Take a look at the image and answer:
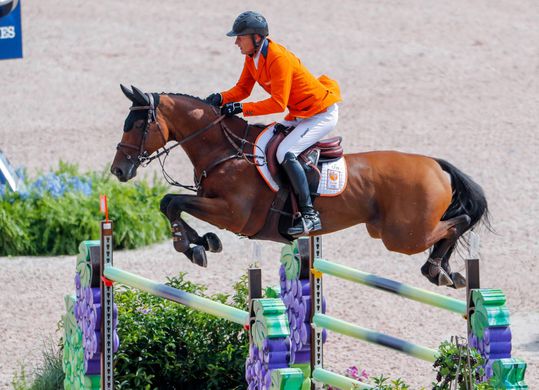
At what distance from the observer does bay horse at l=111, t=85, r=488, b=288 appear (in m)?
7.83

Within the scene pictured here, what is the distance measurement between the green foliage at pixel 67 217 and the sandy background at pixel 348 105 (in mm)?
216

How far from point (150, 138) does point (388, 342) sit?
214 cm

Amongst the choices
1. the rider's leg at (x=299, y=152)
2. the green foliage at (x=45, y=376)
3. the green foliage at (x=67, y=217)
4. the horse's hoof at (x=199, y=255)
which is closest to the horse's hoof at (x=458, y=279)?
the rider's leg at (x=299, y=152)

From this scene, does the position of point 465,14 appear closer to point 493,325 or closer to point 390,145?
point 390,145

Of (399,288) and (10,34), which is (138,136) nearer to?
Answer: (399,288)

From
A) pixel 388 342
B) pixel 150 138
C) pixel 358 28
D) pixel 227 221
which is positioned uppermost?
pixel 358 28

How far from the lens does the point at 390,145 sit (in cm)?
1466

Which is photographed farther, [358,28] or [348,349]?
[358,28]

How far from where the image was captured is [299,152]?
314 inches

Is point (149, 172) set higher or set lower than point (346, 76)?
lower

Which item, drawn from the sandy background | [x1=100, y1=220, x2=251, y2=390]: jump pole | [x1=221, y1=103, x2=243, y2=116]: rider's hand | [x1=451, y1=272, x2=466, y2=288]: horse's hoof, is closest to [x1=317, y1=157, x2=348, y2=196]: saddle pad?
[x1=221, y1=103, x2=243, y2=116]: rider's hand

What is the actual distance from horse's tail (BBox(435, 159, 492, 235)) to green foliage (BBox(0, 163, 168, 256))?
4328 mm

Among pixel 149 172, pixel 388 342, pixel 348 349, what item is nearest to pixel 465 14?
pixel 149 172

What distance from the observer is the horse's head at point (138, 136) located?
7.82 m
